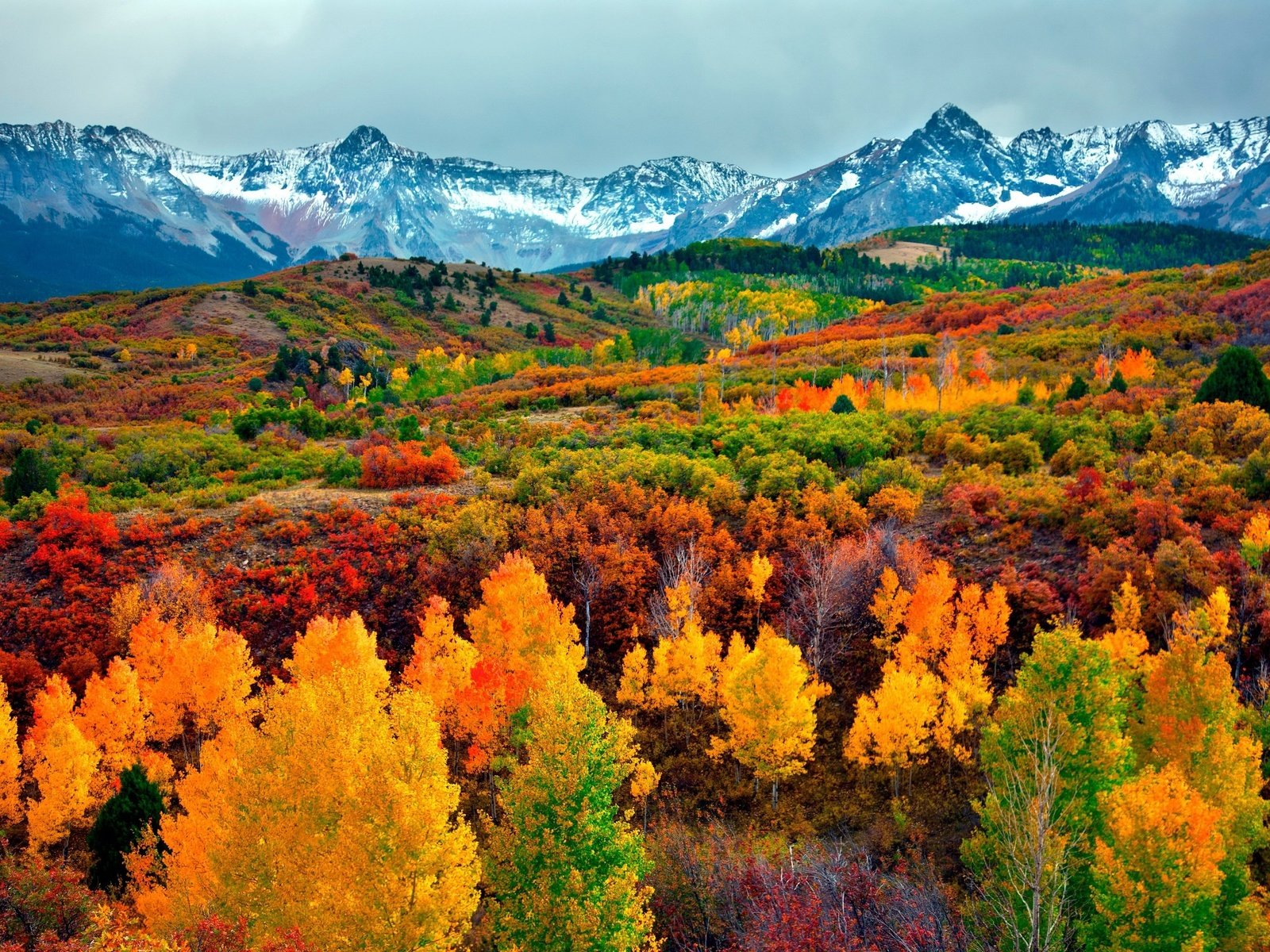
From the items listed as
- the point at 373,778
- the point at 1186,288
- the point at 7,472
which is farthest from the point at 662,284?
the point at 373,778

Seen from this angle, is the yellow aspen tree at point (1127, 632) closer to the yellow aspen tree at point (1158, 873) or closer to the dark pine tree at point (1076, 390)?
the yellow aspen tree at point (1158, 873)

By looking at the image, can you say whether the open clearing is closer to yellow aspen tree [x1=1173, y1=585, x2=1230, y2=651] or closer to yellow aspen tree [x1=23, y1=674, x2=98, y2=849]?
yellow aspen tree [x1=23, y1=674, x2=98, y2=849]

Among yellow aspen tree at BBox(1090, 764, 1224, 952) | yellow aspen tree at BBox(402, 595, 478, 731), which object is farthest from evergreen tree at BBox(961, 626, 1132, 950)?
yellow aspen tree at BBox(402, 595, 478, 731)

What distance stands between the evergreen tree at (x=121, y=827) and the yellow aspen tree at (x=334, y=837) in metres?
4.22

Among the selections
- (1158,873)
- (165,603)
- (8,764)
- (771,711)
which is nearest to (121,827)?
A: (8,764)

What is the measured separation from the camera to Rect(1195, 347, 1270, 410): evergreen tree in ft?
135

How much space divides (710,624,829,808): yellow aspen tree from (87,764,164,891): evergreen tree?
63.5ft

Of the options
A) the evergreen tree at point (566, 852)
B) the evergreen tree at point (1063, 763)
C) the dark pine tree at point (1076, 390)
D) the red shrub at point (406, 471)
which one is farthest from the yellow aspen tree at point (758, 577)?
the dark pine tree at point (1076, 390)

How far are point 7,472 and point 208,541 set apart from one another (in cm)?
2308

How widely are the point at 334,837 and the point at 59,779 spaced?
1587 centimetres

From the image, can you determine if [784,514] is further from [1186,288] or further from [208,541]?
[1186,288]

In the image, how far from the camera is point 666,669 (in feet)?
99.6

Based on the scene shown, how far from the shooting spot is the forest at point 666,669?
53.9ft

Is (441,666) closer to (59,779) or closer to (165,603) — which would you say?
(59,779)
